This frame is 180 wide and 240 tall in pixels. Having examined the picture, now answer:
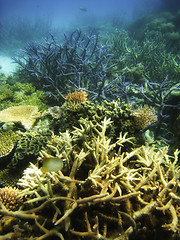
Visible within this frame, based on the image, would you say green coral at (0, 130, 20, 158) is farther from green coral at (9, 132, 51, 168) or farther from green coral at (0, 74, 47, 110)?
green coral at (0, 74, 47, 110)

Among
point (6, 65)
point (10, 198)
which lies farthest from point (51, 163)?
A: point (6, 65)

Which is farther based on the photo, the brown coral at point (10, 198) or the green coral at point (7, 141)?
the green coral at point (7, 141)

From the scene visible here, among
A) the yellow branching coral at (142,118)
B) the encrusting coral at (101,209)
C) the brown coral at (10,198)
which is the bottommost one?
the brown coral at (10,198)

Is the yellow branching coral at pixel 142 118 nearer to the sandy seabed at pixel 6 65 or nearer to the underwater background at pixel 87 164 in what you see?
the underwater background at pixel 87 164

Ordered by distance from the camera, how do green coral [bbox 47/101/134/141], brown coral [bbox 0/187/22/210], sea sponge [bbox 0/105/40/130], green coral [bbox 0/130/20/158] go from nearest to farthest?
brown coral [bbox 0/187/22/210] → green coral [bbox 47/101/134/141] → green coral [bbox 0/130/20/158] → sea sponge [bbox 0/105/40/130]

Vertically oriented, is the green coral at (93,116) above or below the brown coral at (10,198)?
above

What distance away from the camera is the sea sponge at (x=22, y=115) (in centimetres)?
327

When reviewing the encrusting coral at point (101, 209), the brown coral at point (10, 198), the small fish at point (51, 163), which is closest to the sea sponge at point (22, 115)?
the brown coral at point (10, 198)

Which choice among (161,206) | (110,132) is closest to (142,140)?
(110,132)

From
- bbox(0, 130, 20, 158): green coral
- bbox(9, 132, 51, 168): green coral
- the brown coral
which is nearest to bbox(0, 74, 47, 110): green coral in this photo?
bbox(0, 130, 20, 158): green coral

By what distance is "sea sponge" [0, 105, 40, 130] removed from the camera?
3266 mm

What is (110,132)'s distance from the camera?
2.31m

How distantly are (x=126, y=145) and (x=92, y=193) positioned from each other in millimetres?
1128

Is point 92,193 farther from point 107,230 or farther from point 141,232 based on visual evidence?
point 141,232
